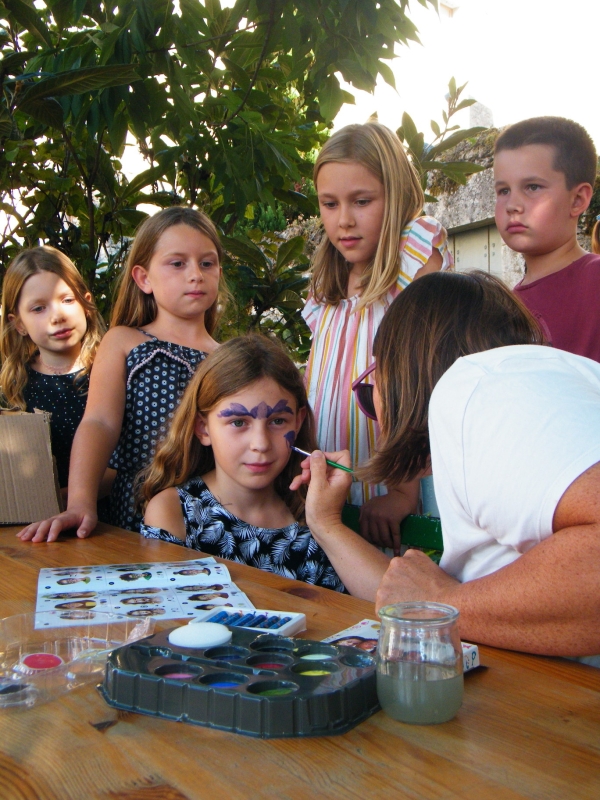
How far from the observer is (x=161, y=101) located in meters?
2.69

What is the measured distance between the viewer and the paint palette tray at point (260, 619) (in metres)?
1.11

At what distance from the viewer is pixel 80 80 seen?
7.93 feet

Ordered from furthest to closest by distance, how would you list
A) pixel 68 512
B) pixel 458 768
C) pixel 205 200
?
pixel 205 200 < pixel 68 512 < pixel 458 768

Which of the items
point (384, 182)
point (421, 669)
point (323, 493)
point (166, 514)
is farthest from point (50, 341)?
point (421, 669)

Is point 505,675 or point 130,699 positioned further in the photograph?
point 505,675

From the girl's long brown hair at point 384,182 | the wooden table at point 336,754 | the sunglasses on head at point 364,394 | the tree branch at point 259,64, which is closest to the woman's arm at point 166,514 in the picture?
the sunglasses on head at point 364,394

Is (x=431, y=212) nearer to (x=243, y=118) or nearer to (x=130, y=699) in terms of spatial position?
(x=243, y=118)

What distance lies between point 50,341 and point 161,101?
96 centimetres

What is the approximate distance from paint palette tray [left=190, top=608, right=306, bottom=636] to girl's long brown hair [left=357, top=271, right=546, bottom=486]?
38 cm

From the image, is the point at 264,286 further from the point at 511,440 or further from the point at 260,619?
the point at 511,440

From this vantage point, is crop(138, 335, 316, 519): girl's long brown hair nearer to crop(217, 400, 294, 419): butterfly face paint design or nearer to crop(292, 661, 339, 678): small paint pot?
crop(217, 400, 294, 419): butterfly face paint design

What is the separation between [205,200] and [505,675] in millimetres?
3080

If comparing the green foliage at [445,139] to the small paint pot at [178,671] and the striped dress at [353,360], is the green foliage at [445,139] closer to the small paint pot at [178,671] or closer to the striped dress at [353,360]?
the striped dress at [353,360]

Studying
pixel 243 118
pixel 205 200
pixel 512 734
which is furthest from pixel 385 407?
pixel 205 200
